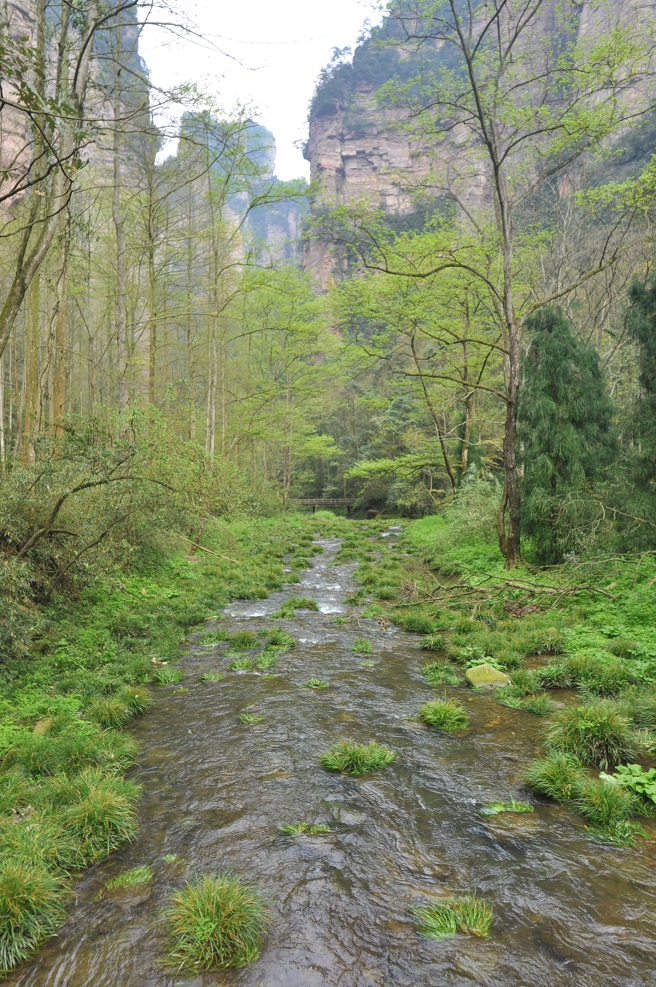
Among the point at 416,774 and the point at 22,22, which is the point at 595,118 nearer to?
the point at 416,774

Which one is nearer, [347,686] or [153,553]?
[347,686]

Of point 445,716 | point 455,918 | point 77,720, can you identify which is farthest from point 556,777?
point 77,720

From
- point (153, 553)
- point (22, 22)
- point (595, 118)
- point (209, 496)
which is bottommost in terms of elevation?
point (153, 553)

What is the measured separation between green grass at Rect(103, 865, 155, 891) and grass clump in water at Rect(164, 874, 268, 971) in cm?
29

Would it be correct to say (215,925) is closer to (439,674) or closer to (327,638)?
(439,674)

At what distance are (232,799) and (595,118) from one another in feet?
37.3

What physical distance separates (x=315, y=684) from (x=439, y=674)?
1.56m

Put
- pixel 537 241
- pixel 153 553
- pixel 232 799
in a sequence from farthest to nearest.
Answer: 1. pixel 537 241
2. pixel 153 553
3. pixel 232 799

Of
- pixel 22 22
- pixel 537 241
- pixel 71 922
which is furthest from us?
pixel 22 22

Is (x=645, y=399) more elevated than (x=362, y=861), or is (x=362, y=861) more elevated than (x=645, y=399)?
(x=645, y=399)

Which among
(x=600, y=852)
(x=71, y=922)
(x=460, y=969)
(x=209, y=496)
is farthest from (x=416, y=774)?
(x=209, y=496)

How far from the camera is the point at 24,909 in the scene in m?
2.62

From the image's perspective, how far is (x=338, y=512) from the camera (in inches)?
1275

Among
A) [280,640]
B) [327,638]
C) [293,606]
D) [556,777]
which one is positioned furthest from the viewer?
[293,606]
